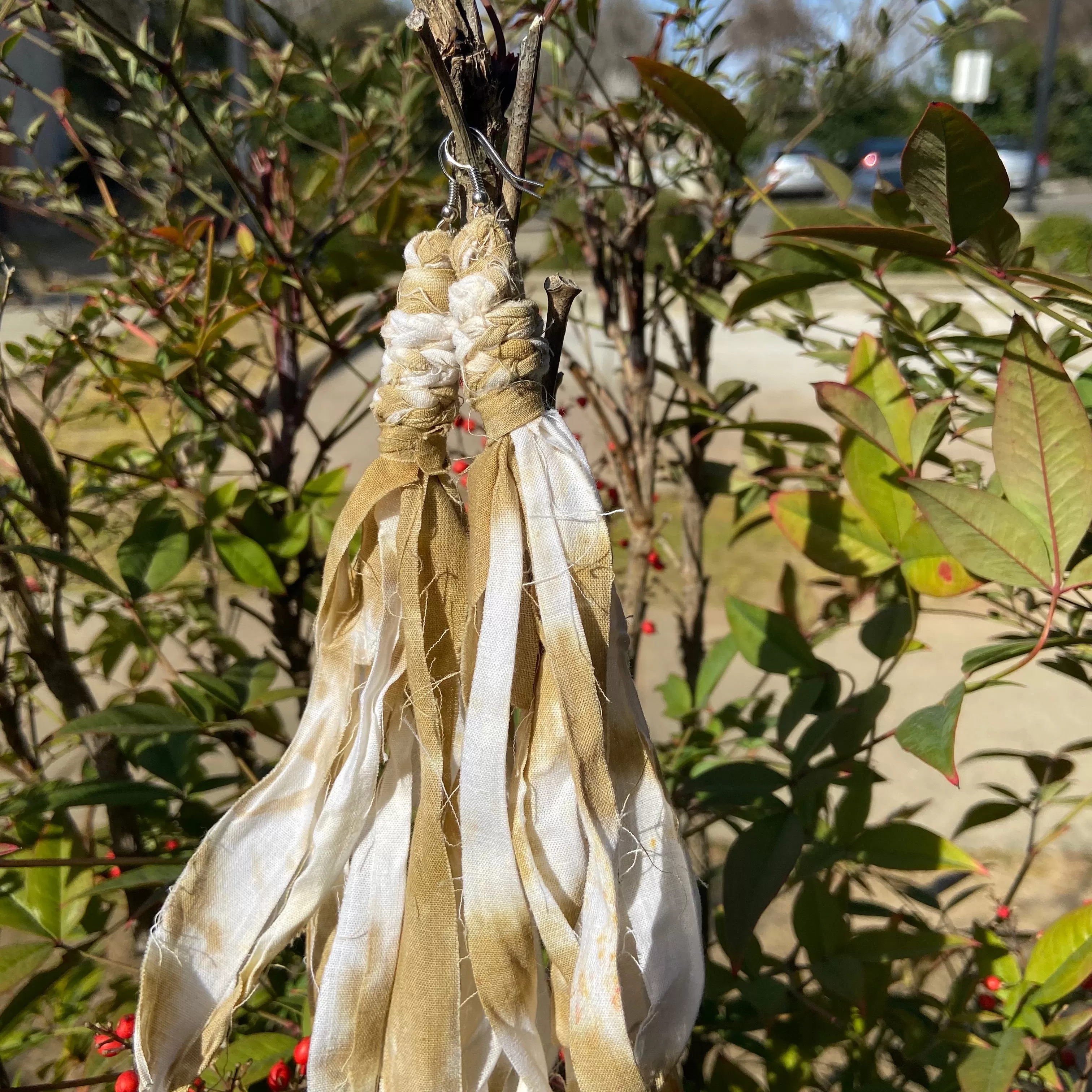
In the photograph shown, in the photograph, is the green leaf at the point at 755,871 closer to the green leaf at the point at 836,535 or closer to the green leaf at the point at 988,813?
the green leaf at the point at 836,535

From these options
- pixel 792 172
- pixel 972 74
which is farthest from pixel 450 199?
pixel 972 74

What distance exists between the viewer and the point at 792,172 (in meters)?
1.04

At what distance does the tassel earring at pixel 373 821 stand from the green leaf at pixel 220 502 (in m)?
0.31

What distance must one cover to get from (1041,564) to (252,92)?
966 millimetres

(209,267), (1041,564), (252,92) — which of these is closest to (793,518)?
(1041,564)

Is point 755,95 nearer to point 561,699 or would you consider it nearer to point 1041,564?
point 1041,564

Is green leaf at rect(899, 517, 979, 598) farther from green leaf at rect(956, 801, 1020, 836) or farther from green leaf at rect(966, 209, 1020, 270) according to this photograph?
green leaf at rect(956, 801, 1020, 836)

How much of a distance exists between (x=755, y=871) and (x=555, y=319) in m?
0.36

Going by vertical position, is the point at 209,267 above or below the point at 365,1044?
above

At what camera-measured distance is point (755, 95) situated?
1.23 metres

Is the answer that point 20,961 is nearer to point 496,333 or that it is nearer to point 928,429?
point 496,333

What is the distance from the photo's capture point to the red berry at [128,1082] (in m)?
0.50

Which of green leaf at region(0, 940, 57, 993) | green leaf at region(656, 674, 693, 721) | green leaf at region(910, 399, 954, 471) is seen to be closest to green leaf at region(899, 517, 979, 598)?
green leaf at region(910, 399, 954, 471)

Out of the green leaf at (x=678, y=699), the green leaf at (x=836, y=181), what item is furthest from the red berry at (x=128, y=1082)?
the green leaf at (x=836, y=181)
